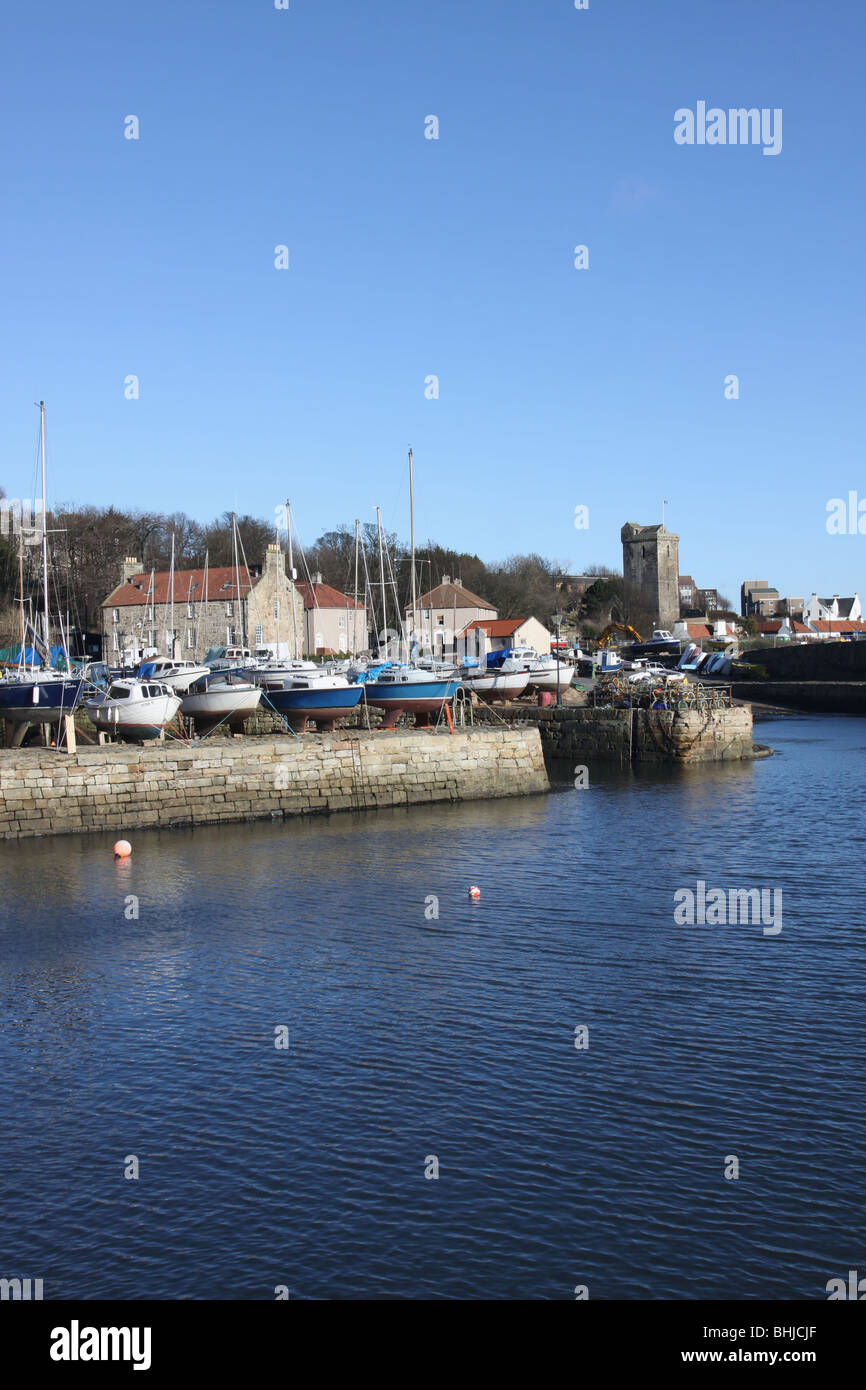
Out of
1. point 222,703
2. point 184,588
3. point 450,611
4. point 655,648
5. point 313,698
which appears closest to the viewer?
point 222,703

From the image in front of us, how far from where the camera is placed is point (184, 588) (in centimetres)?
6912

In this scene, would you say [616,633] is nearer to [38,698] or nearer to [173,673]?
[173,673]

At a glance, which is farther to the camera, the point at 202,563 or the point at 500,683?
the point at 202,563

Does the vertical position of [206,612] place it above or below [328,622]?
above

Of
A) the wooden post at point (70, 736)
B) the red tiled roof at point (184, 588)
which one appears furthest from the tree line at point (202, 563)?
the wooden post at point (70, 736)

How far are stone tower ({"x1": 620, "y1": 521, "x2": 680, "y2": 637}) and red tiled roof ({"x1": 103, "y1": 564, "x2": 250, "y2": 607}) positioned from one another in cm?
7993

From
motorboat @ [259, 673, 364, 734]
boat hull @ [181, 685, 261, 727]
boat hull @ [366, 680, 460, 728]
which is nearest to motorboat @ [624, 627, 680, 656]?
boat hull @ [366, 680, 460, 728]

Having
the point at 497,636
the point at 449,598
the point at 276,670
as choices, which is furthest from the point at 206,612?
the point at 449,598

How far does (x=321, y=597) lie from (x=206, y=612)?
339 inches

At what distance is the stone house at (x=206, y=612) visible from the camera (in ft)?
216

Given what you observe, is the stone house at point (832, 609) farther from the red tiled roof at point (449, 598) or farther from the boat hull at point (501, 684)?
the boat hull at point (501, 684)
